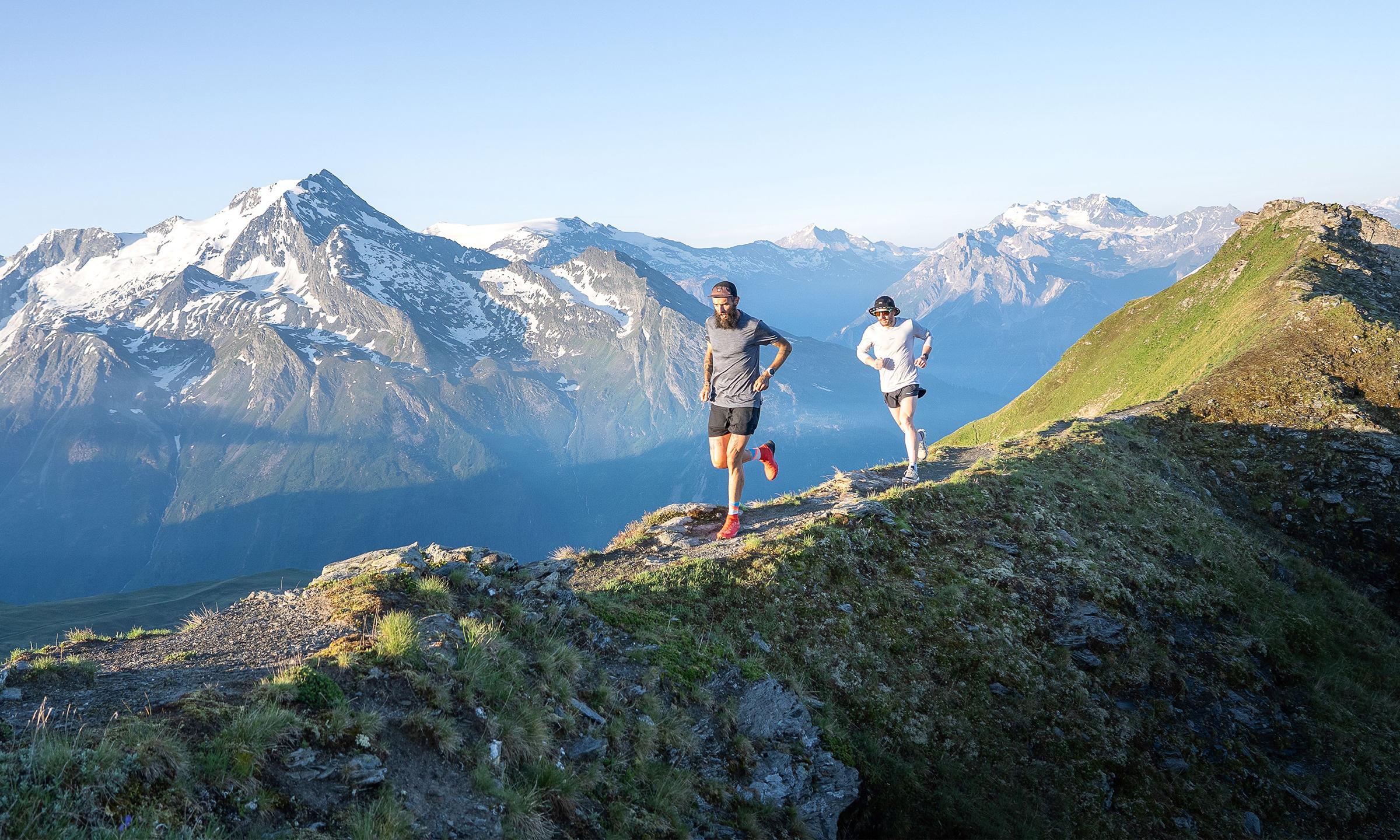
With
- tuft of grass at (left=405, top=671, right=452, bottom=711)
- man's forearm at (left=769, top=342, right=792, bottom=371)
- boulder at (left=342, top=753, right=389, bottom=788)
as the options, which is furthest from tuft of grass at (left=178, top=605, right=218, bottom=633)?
man's forearm at (left=769, top=342, right=792, bottom=371)

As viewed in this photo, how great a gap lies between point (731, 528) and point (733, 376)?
3.25 meters

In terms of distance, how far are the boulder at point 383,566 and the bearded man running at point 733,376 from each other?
234 inches

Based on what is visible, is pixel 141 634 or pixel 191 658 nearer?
pixel 191 658

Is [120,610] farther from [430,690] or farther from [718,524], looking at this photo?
[430,690]

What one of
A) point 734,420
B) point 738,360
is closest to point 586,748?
point 734,420

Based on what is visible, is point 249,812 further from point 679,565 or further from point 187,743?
point 679,565

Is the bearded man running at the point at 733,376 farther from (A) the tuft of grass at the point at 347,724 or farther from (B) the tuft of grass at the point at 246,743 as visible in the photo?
(B) the tuft of grass at the point at 246,743

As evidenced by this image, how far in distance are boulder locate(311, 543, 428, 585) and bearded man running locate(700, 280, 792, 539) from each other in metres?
5.94

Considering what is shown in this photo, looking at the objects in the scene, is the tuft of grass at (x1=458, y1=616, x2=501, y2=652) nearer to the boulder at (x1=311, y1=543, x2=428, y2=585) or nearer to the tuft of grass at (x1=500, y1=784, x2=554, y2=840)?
the boulder at (x1=311, y1=543, x2=428, y2=585)

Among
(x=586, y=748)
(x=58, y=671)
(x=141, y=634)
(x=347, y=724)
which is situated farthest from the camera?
(x=141, y=634)

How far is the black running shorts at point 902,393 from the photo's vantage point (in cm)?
1777

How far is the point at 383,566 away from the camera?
1084 cm

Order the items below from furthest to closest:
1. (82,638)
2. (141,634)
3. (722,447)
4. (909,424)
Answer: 1. (909,424)
2. (722,447)
3. (141,634)
4. (82,638)

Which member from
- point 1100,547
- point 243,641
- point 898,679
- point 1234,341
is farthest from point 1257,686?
point 1234,341
